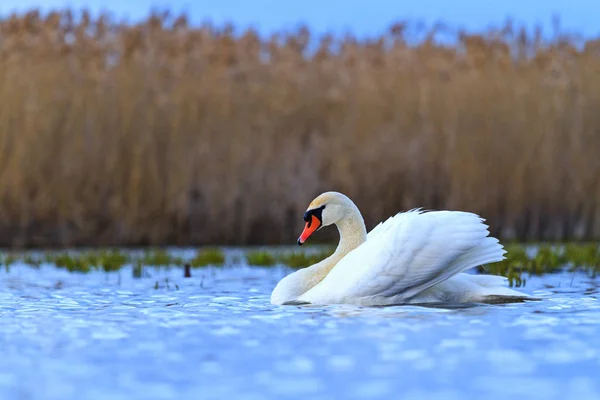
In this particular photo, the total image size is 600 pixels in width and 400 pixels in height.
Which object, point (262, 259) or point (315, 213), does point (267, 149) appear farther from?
point (315, 213)

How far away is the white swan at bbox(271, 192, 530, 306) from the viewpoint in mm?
6902

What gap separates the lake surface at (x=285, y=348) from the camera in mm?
4457

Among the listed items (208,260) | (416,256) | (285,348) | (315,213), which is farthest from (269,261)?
(285,348)

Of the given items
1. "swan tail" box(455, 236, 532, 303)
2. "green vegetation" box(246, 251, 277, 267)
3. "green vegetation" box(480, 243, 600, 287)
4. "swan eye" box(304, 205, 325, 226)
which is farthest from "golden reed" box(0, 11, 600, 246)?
"swan tail" box(455, 236, 532, 303)

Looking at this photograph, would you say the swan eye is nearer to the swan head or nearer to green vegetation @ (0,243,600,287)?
the swan head

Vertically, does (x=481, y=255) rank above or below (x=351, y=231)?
below

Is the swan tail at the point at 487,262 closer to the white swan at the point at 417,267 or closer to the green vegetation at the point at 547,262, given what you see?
the white swan at the point at 417,267

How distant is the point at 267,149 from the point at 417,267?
6.43 m

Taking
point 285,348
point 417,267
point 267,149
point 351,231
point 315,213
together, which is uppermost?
point 267,149

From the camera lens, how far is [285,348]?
544 cm

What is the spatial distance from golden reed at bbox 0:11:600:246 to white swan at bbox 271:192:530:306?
5.56 metres

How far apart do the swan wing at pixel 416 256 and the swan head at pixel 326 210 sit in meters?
0.70

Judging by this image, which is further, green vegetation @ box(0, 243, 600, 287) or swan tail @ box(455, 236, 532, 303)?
green vegetation @ box(0, 243, 600, 287)

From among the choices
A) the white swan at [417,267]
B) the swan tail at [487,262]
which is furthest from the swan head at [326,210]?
the swan tail at [487,262]
